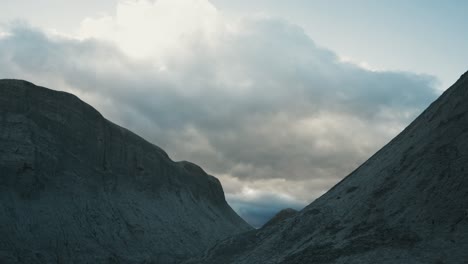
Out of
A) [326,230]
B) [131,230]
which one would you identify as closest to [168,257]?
[131,230]

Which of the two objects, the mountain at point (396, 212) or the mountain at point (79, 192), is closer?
the mountain at point (396, 212)

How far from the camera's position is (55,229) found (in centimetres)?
4153

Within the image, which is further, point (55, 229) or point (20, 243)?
point (55, 229)

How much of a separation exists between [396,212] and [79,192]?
34.7 meters

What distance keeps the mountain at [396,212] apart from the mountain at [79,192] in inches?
496

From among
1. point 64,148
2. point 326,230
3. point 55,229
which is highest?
point 64,148

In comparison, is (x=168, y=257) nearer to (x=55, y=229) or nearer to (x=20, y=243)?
(x=55, y=229)

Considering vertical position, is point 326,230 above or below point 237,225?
below

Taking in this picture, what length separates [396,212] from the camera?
27250mm

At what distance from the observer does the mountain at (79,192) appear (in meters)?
40.7

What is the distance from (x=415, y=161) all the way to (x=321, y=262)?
36.7ft

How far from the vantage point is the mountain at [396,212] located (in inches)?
908

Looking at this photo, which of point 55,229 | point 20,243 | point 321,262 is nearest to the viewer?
point 321,262

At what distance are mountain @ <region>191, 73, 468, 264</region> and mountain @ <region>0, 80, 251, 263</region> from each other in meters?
12.6
